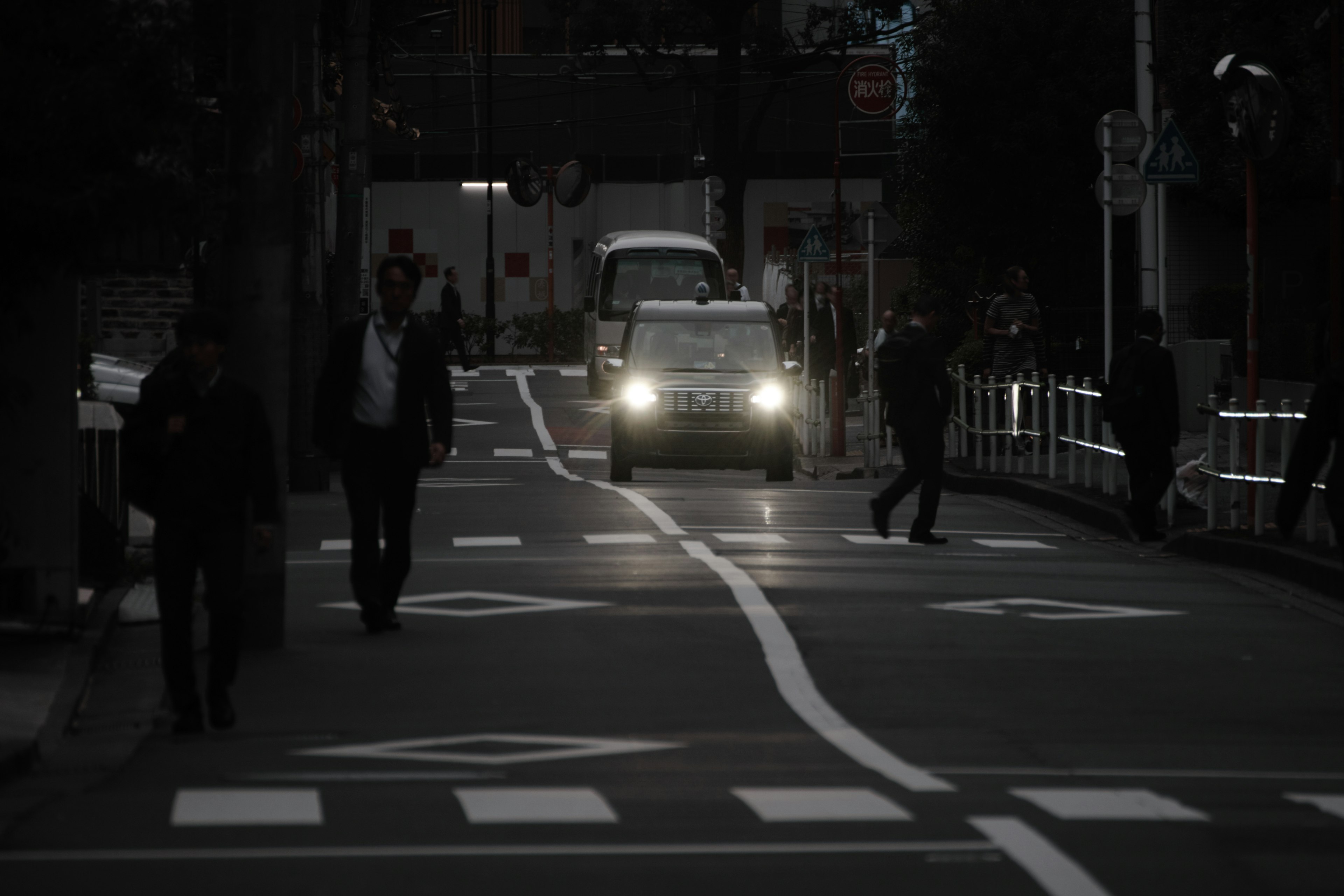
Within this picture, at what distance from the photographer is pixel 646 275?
143 feet

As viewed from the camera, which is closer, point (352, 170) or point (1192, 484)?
point (1192, 484)

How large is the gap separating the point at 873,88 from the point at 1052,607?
23.3 m

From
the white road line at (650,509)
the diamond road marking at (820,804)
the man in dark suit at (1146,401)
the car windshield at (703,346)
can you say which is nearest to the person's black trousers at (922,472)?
the man in dark suit at (1146,401)

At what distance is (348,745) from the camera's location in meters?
8.83

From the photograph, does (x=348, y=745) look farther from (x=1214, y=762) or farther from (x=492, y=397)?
(x=492, y=397)

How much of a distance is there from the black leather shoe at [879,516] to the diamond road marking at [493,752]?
783cm

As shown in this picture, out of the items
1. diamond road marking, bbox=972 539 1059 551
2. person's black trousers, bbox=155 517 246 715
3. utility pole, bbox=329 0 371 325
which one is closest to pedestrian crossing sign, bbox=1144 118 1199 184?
diamond road marking, bbox=972 539 1059 551

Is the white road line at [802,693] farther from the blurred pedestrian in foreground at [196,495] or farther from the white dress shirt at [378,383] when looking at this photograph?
the blurred pedestrian in foreground at [196,495]

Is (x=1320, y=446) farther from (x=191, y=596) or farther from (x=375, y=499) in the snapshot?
(x=191, y=596)

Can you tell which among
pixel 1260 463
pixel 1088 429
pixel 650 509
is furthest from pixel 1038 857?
pixel 1088 429

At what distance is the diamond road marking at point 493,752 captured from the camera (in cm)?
850

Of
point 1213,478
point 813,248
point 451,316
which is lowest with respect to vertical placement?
point 1213,478

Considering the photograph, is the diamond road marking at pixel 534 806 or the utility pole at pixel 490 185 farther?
the utility pole at pixel 490 185

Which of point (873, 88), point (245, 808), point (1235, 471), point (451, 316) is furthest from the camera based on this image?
point (451, 316)
